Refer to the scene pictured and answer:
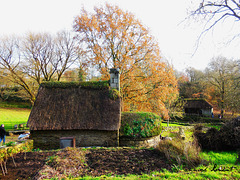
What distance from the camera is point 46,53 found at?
66.5ft

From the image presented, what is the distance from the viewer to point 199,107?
102 ft

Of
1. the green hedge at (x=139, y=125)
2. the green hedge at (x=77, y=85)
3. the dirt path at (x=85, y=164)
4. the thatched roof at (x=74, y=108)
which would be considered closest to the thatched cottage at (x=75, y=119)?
the thatched roof at (x=74, y=108)

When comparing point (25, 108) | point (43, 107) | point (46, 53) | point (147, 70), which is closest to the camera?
point (43, 107)

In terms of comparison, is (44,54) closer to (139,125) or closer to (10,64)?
(10,64)

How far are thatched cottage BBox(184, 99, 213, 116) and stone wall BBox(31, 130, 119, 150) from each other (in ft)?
84.5

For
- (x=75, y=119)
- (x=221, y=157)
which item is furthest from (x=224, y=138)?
(x=75, y=119)

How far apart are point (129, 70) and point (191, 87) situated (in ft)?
96.9

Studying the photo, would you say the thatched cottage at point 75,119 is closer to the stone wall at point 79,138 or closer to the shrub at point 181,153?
the stone wall at point 79,138

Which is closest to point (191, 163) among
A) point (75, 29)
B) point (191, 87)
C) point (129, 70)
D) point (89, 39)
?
point (129, 70)

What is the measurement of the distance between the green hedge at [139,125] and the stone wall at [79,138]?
0.86 metres

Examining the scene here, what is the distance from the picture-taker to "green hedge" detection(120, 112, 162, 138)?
9.75 m

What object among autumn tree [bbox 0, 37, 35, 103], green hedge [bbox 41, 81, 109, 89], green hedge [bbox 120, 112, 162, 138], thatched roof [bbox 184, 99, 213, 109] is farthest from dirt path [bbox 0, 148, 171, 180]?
thatched roof [bbox 184, 99, 213, 109]

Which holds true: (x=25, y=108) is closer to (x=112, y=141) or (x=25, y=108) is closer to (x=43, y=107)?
(x=43, y=107)

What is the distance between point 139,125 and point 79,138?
393 centimetres
